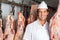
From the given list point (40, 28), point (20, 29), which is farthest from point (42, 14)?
point (20, 29)

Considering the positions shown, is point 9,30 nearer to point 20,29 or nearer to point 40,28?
point 20,29

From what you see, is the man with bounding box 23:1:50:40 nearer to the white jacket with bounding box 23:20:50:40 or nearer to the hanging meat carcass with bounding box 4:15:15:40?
the white jacket with bounding box 23:20:50:40

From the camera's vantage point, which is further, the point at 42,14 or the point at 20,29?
the point at 20,29

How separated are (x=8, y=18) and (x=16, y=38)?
0.20 meters

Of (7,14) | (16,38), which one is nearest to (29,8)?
(7,14)

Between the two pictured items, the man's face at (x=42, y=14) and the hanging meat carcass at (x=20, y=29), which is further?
the hanging meat carcass at (x=20, y=29)

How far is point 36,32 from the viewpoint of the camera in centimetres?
200

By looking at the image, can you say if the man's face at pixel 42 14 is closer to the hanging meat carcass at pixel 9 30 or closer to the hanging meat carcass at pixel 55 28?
the hanging meat carcass at pixel 55 28

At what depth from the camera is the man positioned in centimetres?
198

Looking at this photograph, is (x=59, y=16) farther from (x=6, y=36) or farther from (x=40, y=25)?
(x=6, y=36)

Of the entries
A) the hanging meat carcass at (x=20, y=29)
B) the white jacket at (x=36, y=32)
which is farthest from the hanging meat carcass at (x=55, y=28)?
the hanging meat carcass at (x=20, y=29)

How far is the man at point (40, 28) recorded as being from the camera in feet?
6.50

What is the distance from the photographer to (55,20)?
198cm

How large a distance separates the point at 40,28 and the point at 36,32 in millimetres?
51
